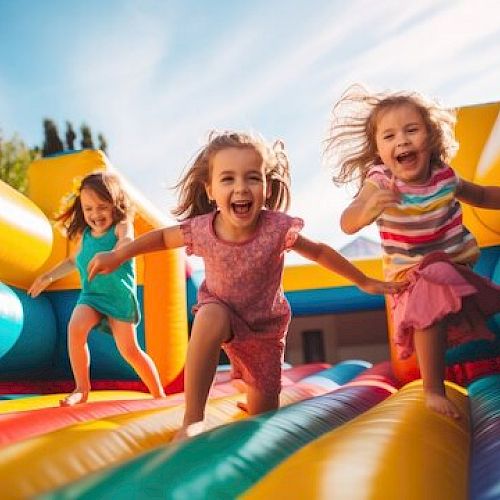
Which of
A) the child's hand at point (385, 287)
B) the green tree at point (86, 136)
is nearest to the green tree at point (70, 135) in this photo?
the green tree at point (86, 136)

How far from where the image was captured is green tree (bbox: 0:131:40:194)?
15820 millimetres

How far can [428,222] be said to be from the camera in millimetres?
1758

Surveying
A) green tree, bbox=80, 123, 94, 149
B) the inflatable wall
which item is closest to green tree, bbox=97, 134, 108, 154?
green tree, bbox=80, 123, 94, 149

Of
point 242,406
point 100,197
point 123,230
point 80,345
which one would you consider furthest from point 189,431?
point 100,197

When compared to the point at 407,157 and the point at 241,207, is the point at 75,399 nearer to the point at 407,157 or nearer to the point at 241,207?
the point at 241,207

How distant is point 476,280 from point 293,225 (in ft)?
1.57

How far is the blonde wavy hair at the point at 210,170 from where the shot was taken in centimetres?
171

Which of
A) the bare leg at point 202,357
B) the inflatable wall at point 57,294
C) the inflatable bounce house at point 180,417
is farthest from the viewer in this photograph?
the inflatable wall at point 57,294

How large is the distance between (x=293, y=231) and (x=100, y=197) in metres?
1.12

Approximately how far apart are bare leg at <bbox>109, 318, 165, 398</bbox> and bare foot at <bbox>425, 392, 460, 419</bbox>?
1248 mm

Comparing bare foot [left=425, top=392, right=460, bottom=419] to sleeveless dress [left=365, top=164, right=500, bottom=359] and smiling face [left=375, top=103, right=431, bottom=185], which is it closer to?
sleeveless dress [left=365, top=164, right=500, bottom=359]

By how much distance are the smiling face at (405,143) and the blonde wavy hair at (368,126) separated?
3 centimetres

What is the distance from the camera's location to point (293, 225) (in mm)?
1687

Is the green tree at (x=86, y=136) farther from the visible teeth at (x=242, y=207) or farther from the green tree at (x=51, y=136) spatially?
the visible teeth at (x=242, y=207)
